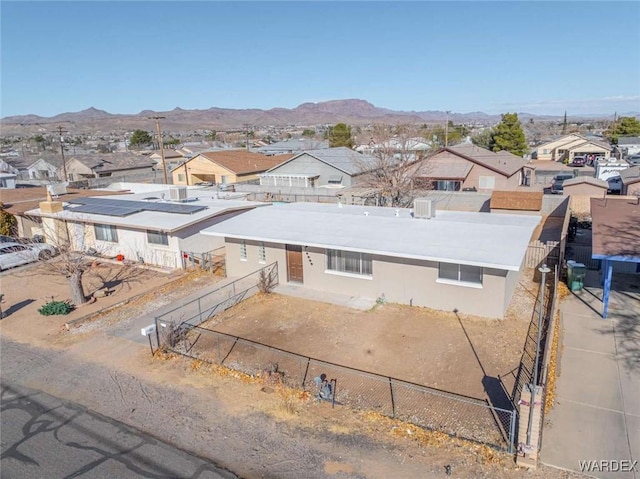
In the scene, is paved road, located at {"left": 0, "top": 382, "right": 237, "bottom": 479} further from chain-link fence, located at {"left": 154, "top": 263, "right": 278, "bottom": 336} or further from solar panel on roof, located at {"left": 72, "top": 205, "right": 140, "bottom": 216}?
solar panel on roof, located at {"left": 72, "top": 205, "right": 140, "bottom": 216}

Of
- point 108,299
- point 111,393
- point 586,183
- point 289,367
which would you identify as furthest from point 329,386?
point 586,183

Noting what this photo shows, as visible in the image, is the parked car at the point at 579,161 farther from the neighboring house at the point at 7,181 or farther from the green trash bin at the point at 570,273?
the neighboring house at the point at 7,181

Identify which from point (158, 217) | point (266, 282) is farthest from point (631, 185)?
point (158, 217)

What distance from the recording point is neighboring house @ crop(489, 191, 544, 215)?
103 ft

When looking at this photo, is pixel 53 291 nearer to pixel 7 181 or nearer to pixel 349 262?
pixel 349 262

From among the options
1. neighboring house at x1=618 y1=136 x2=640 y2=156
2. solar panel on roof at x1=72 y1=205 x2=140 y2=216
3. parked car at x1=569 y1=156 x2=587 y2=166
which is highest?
neighboring house at x1=618 y1=136 x2=640 y2=156

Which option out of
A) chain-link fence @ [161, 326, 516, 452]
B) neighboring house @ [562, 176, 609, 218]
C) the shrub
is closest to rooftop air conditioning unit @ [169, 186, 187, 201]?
the shrub

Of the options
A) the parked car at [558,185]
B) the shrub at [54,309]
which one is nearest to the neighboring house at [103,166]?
the shrub at [54,309]

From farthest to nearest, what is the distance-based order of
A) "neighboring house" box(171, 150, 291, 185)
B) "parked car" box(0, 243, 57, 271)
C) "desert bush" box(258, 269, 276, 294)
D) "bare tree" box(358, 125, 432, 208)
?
1. "neighboring house" box(171, 150, 291, 185)
2. "bare tree" box(358, 125, 432, 208)
3. "parked car" box(0, 243, 57, 271)
4. "desert bush" box(258, 269, 276, 294)

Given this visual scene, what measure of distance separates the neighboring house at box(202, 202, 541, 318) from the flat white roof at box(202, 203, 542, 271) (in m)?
0.04

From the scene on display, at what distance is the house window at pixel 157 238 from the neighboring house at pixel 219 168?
23.4 metres

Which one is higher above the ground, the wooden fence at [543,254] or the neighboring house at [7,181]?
the neighboring house at [7,181]

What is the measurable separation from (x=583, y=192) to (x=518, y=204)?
6.62 metres

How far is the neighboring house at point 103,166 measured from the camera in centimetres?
5656
